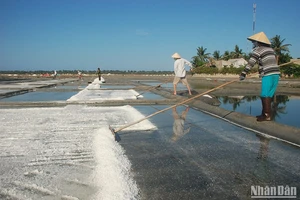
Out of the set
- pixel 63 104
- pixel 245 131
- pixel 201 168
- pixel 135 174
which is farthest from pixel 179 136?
pixel 63 104

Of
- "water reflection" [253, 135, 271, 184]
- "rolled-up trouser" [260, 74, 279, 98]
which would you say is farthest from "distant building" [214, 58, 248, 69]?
"water reflection" [253, 135, 271, 184]

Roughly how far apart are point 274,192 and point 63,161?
2377 millimetres

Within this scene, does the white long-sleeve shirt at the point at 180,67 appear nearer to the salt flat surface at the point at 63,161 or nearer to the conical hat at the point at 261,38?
the salt flat surface at the point at 63,161

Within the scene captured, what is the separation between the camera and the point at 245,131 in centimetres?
520

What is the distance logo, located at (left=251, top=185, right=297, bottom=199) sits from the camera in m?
2.48

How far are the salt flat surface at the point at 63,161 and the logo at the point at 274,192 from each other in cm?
109

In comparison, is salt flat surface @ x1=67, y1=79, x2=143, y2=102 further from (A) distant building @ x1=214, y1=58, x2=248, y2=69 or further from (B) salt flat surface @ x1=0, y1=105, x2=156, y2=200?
(A) distant building @ x1=214, y1=58, x2=248, y2=69

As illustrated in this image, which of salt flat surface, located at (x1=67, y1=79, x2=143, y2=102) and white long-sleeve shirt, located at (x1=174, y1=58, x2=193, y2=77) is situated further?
white long-sleeve shirt, located at (x1=174, y1=58, x2=193, y2=77)

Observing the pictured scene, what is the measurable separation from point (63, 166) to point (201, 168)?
1592 mm

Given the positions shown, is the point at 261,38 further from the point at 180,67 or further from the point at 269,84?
the point at 180,67

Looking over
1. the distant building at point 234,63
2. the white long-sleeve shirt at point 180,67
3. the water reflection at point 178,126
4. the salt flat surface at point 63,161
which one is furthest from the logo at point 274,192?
the distant building at point 234,63

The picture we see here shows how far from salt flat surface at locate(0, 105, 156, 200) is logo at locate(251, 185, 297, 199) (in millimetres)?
1086

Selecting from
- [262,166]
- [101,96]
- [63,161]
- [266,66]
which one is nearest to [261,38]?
[266,66]

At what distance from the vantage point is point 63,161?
3480mm
